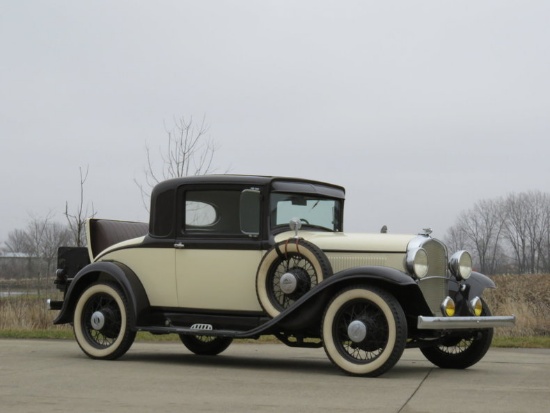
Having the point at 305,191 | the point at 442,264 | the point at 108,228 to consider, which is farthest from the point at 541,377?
the point at 108,228

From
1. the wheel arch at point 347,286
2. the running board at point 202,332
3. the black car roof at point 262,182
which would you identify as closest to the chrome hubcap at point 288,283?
the wheel arch at point 347,286

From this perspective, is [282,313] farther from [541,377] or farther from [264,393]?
[541,377]

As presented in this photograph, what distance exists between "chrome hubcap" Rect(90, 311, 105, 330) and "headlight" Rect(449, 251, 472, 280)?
379 centimetres

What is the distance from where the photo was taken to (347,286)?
863cm

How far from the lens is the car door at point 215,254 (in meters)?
9.55

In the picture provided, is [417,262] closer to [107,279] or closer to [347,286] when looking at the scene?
[347,286]

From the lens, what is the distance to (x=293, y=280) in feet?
29.7

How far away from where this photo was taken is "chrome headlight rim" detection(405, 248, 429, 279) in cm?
875

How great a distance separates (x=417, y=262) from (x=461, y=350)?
4.83 ft

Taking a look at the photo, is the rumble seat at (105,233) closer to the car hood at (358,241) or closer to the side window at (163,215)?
the side window at (163,215)

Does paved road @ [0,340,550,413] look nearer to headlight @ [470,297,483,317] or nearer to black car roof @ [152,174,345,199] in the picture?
headlight @ [470,297,483,317]

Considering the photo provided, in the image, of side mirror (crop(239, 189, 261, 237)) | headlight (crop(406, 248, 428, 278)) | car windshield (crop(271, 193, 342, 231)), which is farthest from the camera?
car windshield (crop(271, 193, 342, 231))

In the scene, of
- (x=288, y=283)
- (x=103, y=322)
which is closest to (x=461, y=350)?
(x=288, y=283)

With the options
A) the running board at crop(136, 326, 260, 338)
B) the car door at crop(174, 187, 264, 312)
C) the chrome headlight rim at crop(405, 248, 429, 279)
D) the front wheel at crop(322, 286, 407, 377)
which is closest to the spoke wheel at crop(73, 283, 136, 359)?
the running board at crop(136, 326, 260, 338)
